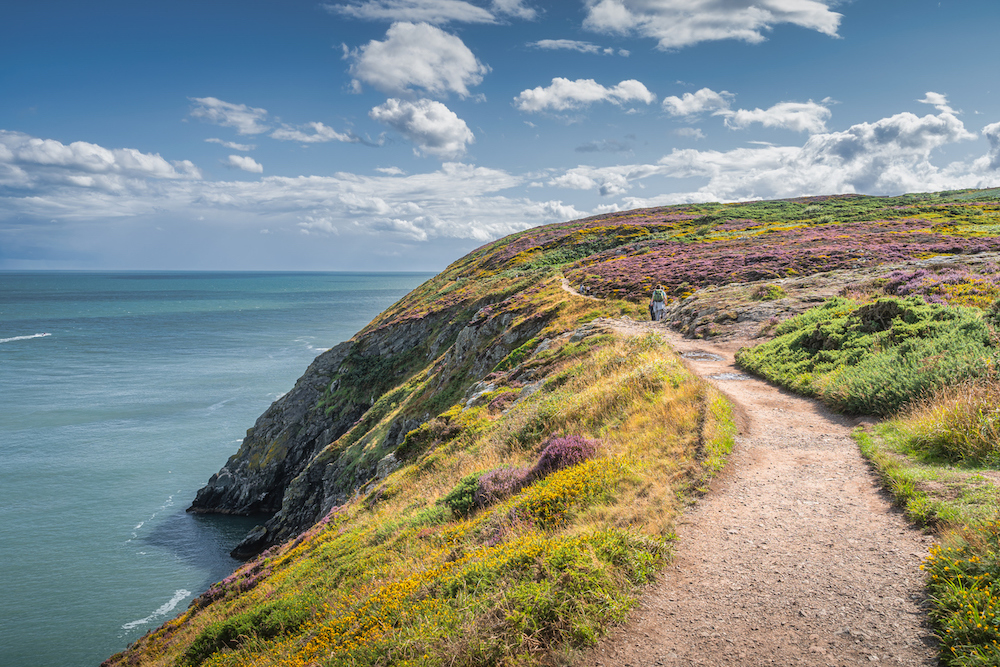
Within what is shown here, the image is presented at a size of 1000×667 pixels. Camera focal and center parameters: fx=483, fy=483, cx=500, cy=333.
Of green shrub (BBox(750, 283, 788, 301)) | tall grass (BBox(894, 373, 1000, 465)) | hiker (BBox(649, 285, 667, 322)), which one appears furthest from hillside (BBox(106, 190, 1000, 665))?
tall grass (BBox(894, 373, 1000, 465))

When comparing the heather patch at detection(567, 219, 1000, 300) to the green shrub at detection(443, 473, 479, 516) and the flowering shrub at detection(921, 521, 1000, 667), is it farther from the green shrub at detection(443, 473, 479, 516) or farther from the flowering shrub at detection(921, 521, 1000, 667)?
the flowering shrub at detection(921, 521, 1000, 667)

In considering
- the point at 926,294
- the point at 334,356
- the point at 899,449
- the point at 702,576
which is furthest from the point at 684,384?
the point at 334,356

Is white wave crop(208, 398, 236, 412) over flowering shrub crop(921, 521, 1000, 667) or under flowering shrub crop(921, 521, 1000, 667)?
under

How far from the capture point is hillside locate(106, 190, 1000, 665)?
641 cm

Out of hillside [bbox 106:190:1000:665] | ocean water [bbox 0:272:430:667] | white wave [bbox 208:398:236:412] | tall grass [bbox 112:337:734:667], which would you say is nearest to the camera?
tall grass [bbox 112:337:734:667]

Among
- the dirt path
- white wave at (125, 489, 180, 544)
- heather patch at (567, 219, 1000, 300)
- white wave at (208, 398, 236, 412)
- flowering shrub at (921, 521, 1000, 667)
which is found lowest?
white wave at (125, 489, 180, 544)

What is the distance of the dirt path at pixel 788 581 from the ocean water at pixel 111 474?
2968cm

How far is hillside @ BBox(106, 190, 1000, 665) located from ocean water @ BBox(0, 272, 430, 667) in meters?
5.09

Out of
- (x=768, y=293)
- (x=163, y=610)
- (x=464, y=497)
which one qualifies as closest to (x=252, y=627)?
(x=464, y=497)

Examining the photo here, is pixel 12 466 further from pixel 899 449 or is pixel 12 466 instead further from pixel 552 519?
pixel 899 449

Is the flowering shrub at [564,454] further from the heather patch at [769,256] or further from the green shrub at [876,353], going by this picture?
the heather patch at [769,256]

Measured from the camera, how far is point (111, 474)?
144 ft

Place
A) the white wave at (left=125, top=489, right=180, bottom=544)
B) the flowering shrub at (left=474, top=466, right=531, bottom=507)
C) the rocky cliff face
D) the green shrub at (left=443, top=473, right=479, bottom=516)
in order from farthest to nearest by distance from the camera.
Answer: the white wave at (left=125, top=489, right=180, bottom=544)
the rocky cliff face
the green shrub at (left=443, top=473, right=479, bottom=516)
the flowering shrub at (left=474, top=466, right=531, bottom=507)

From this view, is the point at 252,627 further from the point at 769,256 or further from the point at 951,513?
the point at 769,256
